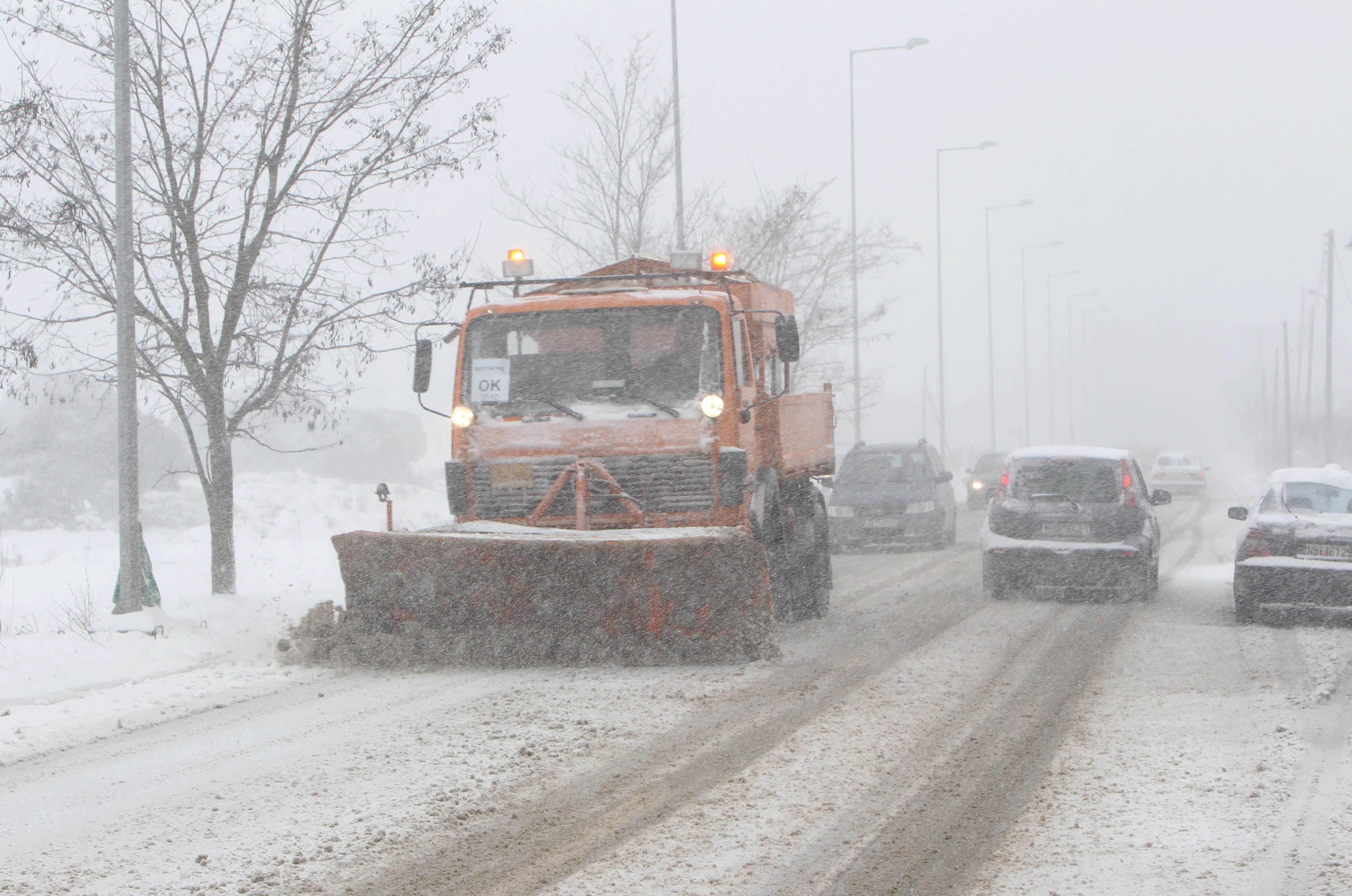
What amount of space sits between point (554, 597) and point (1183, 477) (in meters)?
33.9

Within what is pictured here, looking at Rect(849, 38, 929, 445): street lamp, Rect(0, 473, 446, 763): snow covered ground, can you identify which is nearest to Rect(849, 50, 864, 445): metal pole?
Rect(849, 38, 929, 445): street lamp

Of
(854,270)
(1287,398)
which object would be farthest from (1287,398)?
(854,270)

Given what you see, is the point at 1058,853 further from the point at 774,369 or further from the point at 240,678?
the point at 774,369

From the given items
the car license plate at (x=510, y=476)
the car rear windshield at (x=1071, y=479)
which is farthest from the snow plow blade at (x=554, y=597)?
the car rear windshield at (x=1071, y=479)

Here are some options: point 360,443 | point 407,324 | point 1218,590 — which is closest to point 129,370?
point 407,324

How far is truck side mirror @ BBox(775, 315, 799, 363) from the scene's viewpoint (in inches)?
398

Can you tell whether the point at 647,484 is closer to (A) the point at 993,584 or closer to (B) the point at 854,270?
(A) the point at 993,584

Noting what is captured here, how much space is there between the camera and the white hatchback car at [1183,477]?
39.1m

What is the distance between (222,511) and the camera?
1246cm

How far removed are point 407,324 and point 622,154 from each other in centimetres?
1185

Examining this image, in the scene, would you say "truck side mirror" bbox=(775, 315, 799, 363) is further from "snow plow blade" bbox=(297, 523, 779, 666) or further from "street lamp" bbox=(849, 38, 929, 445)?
"street lamp" bbox=(849, 38, 929, 445)

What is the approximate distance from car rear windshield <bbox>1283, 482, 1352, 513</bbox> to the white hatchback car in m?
28.5

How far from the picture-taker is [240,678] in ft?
29.3

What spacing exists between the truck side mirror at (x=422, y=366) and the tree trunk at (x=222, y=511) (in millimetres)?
2813
